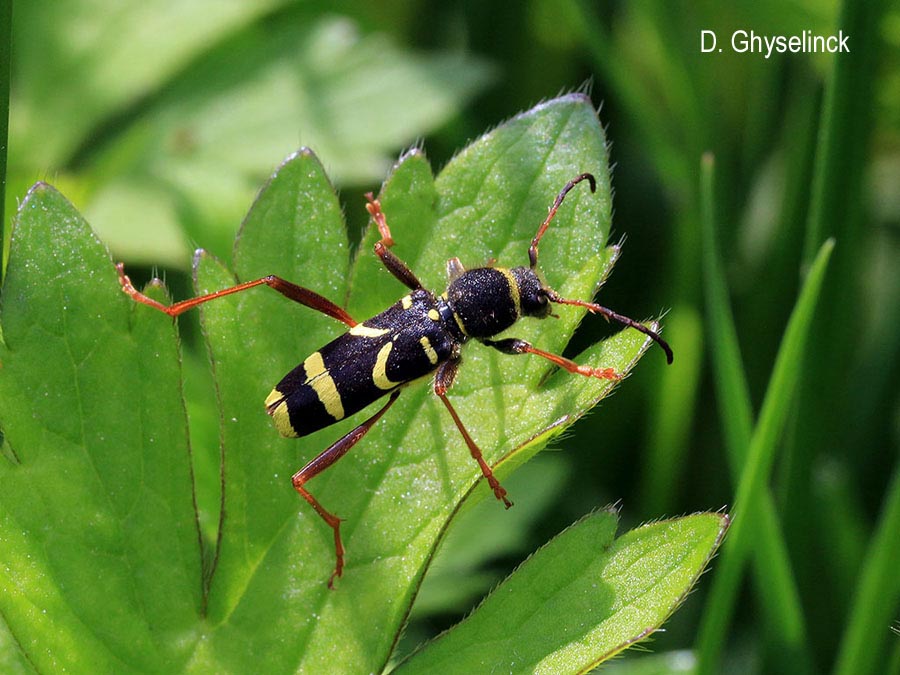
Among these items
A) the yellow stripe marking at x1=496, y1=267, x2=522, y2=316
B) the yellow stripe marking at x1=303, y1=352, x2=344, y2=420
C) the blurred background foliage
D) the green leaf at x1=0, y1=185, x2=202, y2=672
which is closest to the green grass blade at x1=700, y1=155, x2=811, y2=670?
the blurred background foliage

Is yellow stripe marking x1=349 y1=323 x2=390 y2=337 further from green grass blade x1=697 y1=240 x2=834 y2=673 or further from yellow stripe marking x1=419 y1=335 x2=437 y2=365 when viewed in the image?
green grass blade x1=697 y1=240 x2=834 y2=673

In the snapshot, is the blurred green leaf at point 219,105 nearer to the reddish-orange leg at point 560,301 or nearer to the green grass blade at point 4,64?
the green grass blade at point 4,64

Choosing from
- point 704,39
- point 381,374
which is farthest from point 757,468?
point 704,39

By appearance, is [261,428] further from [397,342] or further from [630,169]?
[630,169]

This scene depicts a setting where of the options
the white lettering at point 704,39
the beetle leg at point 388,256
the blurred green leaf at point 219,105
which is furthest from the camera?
the white lettering at point 704,39

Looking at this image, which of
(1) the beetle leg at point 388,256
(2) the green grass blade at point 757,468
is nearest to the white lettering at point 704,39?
(2) the green grass blade at point 757,468
